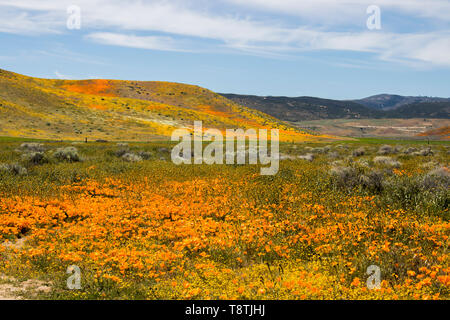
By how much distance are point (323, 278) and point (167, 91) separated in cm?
12367

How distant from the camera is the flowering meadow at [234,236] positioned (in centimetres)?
605

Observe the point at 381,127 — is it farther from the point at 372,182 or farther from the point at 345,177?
the point at 372,182

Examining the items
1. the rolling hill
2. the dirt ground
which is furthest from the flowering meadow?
the dirt ground

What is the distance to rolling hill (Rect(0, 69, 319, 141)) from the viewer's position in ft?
207

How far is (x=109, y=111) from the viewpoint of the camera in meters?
85.6

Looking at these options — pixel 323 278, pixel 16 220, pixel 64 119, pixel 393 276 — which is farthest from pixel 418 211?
pixel 64 119

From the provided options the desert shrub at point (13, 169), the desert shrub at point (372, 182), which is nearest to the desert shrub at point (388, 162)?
the desert shrub at point (372, 182)

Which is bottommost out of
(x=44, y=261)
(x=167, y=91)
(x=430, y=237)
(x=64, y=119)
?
(x=44, y=261)

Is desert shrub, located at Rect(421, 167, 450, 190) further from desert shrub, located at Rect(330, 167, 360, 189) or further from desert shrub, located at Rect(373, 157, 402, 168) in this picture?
desert shrub, located at Rect(373, 157, 402, 168)

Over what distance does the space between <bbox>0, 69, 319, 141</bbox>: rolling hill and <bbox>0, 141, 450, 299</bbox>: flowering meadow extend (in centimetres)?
4827

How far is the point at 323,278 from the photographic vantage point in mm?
6203

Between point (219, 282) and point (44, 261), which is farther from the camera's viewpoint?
point (44, 261)
